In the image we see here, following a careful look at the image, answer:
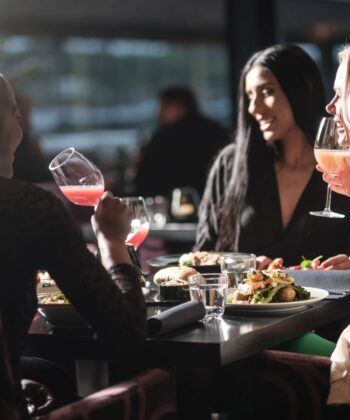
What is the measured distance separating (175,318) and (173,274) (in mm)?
549

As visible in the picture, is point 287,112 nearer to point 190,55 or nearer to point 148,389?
point 148,389

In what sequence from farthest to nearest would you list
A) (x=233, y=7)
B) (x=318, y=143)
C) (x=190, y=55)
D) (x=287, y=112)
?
(x=190, y=55) < (x=233, y=7) < (x=287, y=112) < (x=318, y=143)

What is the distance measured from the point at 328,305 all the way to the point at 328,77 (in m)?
10.9

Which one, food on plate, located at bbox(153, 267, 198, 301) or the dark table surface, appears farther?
food on plate, located at bbox(153, 267, 198, 301)

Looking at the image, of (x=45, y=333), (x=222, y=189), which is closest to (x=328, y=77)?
(x=222, y=189)

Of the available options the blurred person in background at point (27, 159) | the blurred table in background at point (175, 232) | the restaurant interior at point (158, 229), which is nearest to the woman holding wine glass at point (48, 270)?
the restaurant interior at point (158, 229)

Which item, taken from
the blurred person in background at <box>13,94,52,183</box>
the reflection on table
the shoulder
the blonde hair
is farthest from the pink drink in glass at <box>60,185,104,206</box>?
the blurred person in background at <box>13,94,52,183</box>

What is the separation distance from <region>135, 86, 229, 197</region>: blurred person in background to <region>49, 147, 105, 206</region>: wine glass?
4211 mm

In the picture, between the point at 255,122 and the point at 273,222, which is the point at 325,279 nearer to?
the point at 273,222

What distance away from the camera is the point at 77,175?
2613 millimetres

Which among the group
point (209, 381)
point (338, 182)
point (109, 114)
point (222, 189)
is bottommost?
point (109, 114)

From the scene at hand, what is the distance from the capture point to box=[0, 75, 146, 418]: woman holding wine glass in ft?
6.58

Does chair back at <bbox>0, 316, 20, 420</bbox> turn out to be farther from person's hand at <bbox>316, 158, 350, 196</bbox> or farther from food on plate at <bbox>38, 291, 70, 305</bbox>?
person's hand at <bbox>316, 158, 350, 196</bbox>

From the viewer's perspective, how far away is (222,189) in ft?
12.7
